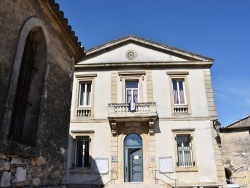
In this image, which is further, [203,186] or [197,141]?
[197,141]

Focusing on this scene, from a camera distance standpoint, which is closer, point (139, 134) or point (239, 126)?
point (139, 134)

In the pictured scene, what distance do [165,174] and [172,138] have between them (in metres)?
2.01

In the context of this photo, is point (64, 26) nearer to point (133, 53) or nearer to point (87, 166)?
point (87, 166)

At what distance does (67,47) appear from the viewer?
19.9 feet

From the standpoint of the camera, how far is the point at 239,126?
16891mm

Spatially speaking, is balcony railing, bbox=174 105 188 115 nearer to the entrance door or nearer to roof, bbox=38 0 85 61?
the entrance door

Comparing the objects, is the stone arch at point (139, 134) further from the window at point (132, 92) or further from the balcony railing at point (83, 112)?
the balcony railing at point (83, 112)

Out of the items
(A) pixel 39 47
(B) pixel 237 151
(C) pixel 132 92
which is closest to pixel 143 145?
(C) pixel 132 92

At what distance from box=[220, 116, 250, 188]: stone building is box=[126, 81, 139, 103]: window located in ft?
25.4

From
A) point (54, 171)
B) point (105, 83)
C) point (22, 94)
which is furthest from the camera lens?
point (105, 83)

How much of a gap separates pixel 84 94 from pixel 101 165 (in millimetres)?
4547

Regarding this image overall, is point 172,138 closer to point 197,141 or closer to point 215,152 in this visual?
point 197,141

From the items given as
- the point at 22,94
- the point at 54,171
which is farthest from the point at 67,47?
the point at 54,171

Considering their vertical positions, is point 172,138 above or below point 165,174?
above
